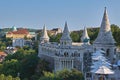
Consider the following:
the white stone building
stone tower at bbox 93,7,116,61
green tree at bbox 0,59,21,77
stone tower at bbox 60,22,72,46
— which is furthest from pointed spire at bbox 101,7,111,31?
green tree at bbox 0,59,21,77

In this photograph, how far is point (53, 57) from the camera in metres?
69.4

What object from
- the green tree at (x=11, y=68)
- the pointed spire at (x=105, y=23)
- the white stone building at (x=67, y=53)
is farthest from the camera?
the green tree at (x=11, y=68)

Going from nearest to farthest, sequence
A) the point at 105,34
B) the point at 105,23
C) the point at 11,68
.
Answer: the point at 105,34 → the point at 105,23 → the point at 11,68

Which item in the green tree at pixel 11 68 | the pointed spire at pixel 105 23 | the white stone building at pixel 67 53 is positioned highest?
the pointed spire at pixel 105 23

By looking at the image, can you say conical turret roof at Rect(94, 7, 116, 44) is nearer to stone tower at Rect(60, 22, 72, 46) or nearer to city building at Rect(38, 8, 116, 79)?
city building at Rect(38, 8, 116, 79)

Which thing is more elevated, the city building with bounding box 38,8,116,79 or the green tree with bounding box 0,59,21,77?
the city building with bounding box 38,8,116,79

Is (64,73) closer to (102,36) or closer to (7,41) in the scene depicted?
(102,36)

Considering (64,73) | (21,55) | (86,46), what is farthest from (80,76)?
(21,55)

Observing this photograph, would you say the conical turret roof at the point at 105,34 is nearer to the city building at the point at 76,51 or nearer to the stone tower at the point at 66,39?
the city building at the point at 76,51

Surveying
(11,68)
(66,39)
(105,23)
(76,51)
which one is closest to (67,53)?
(76,51)

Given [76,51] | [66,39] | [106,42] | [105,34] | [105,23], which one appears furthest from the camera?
[66,39]

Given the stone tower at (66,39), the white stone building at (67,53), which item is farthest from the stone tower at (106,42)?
the stone tower at (66,39)

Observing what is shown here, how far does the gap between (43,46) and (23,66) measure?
811 cm

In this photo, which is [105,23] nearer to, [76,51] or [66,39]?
[76,51]
